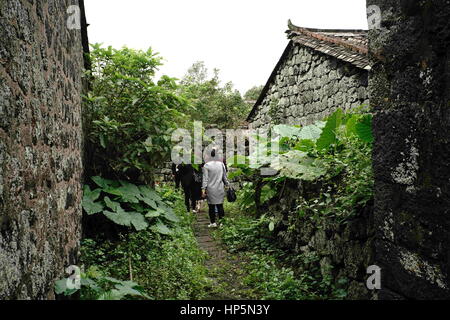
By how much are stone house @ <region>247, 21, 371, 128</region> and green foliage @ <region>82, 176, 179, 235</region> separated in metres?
5.08

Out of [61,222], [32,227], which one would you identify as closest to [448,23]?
[32,227]

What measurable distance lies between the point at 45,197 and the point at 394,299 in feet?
7.96

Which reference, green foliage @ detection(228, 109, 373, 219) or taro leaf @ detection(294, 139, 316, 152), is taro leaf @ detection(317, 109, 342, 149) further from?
taro leaf @ detection(294, 139, 316, 152)

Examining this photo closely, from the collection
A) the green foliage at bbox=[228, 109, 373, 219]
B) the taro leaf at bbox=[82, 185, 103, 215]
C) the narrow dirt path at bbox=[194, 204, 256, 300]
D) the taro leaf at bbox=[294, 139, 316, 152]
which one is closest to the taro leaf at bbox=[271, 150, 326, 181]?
the green foliage at bbox=[228, 109, 373, 219]

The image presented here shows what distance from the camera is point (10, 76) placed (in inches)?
65.7

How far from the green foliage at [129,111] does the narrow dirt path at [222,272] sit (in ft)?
5.70

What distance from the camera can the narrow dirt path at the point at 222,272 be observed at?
3.67 metres

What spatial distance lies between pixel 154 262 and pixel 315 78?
6993 millimetres

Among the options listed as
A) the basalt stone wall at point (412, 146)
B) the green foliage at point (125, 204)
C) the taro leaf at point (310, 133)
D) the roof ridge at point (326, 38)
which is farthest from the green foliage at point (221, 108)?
the basalt stone wall at point (412, 146)

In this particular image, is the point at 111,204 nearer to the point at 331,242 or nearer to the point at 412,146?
the point at 331,242

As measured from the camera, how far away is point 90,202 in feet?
14.6

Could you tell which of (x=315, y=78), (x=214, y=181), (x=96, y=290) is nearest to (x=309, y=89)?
(x=315, y=78)

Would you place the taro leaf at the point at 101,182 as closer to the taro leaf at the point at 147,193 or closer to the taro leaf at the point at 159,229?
the taro leaf at the point at 147,193
